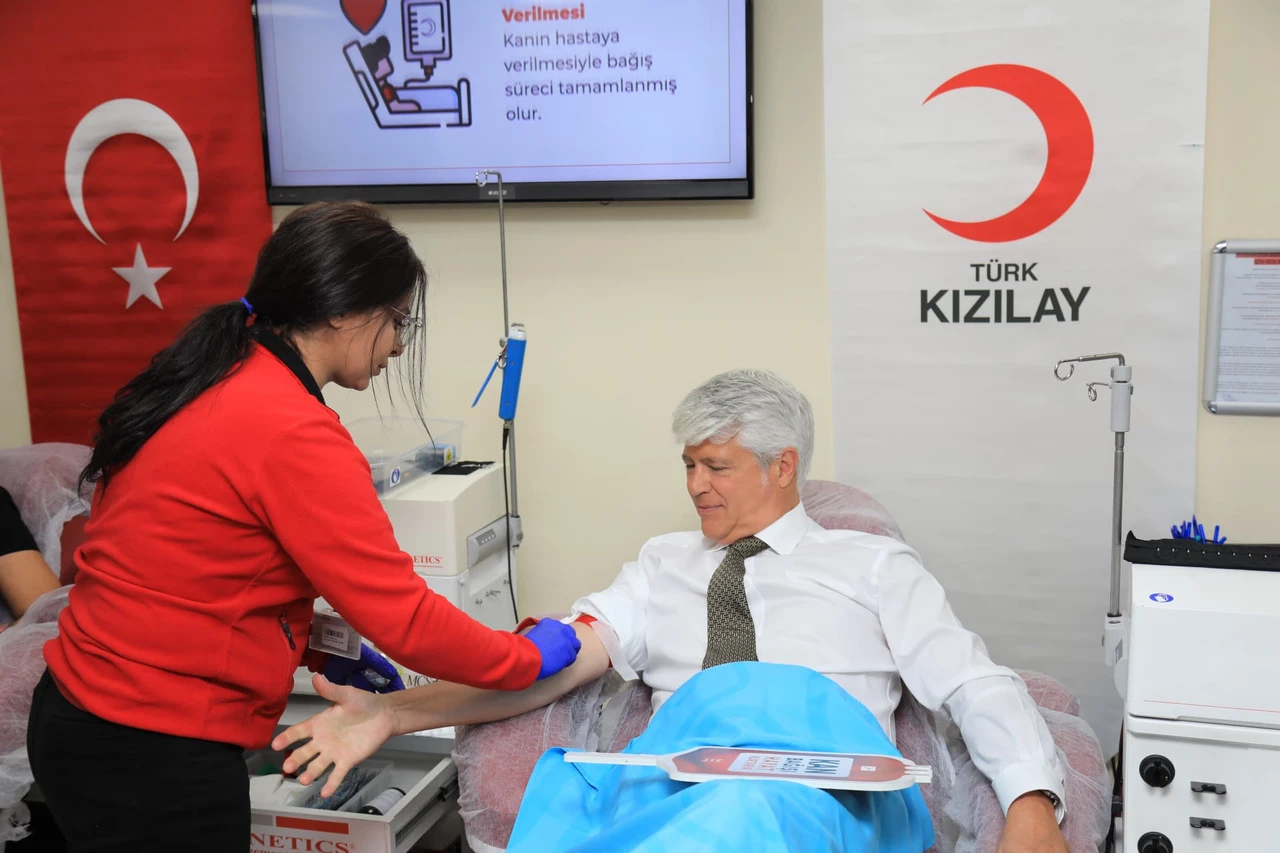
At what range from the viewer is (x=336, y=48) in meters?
2.64

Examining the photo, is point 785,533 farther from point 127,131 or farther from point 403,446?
point 127,131

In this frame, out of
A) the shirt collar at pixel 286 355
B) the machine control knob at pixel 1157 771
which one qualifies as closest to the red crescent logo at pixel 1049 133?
the machine control knob at pixel 1157 771

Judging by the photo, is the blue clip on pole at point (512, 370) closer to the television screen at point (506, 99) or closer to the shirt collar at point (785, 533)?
the television screen at point (506, 99)

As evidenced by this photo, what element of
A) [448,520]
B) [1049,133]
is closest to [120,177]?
[448,520]

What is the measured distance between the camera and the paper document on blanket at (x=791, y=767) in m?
1.40

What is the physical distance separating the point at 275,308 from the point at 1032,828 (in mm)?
1263

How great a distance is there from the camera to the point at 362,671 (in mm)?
1753

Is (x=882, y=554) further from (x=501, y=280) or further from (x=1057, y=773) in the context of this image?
(x=501, y=280)

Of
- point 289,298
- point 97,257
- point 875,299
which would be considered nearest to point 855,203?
point 875,299

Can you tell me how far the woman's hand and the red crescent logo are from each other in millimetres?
1728

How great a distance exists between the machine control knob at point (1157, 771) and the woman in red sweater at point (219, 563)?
101 centimetres

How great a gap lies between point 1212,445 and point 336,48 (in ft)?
7.46

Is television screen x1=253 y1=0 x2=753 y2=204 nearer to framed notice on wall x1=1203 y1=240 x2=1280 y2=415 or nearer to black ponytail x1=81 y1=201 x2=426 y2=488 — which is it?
framed notice on wall x1=1203 y1=240 x2=1280 y2=415

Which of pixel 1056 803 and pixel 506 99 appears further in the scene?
pixel 506 99
